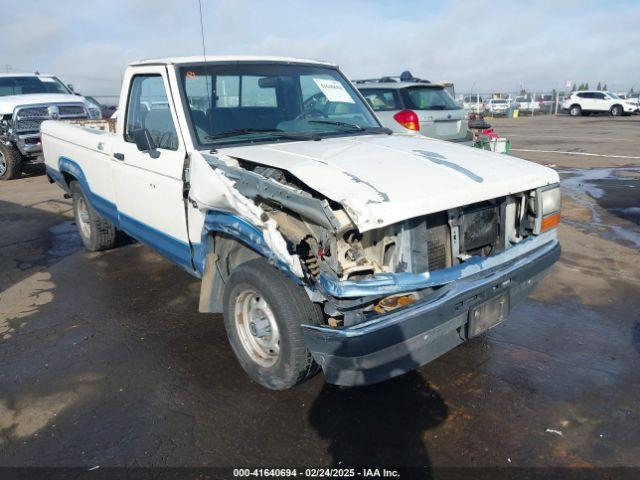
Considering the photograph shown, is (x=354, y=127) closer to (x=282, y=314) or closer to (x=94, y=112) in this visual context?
(x=282, y=314)

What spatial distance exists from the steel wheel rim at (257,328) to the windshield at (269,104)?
119 centimetres


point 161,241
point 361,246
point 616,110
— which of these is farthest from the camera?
point 616,110

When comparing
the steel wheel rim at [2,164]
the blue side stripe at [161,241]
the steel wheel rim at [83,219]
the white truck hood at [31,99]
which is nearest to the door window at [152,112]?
the blue side stripe at [161,241]

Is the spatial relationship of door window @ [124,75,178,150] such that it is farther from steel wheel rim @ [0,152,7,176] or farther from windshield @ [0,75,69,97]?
windshield @ [0,75,69,97]

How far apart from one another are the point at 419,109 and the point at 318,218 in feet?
24.9

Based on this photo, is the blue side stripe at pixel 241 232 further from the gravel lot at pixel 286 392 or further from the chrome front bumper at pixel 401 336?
the gravel lot at pixel 286 392

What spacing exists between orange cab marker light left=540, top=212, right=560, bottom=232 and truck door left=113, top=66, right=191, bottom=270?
247 centimetres

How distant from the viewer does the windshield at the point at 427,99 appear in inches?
382

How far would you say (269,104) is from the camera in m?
4.32

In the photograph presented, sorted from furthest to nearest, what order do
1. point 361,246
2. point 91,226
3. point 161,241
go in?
point 91,226 < point 161,241 < point 361,246

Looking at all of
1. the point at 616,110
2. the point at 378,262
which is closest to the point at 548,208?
the point at 378,262

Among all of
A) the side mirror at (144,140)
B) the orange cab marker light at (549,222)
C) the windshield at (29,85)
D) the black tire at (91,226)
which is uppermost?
the windshield at (29,85)

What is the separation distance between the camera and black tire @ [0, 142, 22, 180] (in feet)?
37.8

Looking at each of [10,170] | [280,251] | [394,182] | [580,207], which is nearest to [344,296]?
[280,251]
